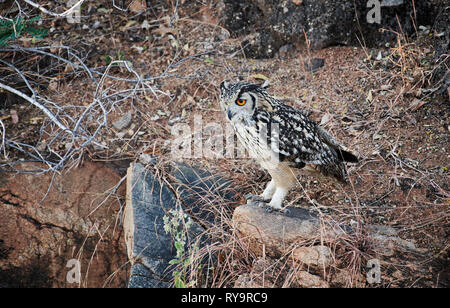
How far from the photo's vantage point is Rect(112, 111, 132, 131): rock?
182 inches

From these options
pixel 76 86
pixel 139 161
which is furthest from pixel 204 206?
pixel 76 86

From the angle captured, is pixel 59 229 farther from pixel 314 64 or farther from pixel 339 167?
pixel 314 64

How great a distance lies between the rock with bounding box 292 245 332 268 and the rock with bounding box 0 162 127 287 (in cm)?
152

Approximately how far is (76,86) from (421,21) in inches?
168

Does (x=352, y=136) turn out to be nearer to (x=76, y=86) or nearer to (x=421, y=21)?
(x=421, y=21)

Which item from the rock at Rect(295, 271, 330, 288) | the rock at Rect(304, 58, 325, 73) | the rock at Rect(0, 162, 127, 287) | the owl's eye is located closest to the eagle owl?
the owl's eye

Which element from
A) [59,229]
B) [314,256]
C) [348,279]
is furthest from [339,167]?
[59,229]

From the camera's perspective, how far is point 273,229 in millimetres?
2941

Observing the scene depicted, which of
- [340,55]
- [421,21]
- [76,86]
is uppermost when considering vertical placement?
[421,21]

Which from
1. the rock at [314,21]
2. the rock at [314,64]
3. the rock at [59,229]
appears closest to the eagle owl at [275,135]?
the rock at [59,229]

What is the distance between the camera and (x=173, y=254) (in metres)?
3.27

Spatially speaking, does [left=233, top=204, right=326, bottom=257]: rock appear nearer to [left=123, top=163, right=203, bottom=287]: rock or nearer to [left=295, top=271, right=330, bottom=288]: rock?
[left=295, top=271, right=330, bottom=288]: rock

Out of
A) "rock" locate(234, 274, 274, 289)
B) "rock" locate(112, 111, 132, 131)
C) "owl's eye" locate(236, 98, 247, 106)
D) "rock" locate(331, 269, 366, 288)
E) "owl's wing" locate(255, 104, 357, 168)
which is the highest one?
"owl's eye" locate(236, 98, 247, 106)
